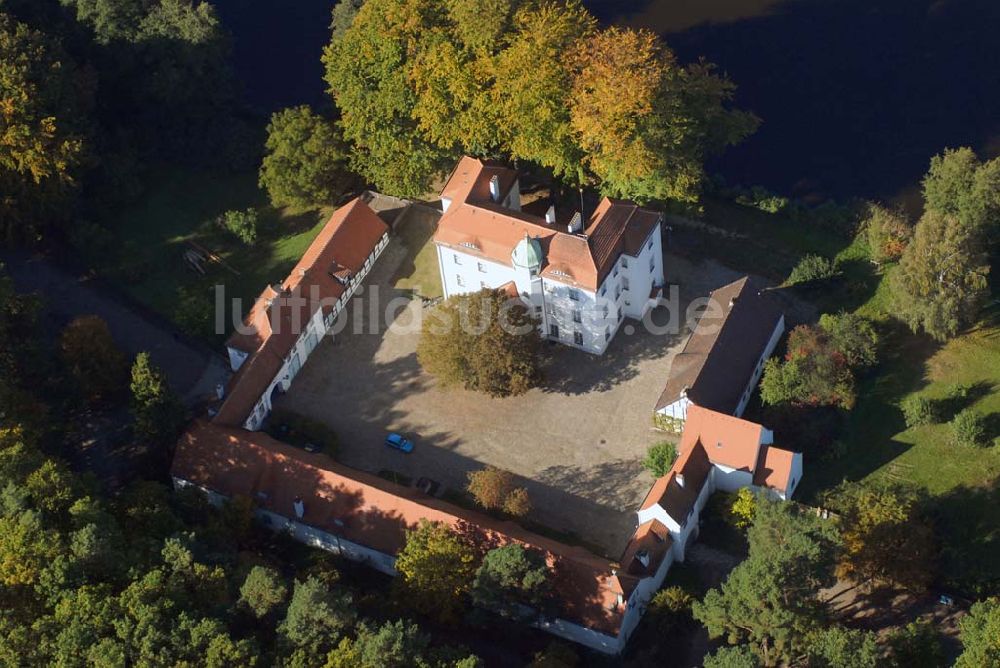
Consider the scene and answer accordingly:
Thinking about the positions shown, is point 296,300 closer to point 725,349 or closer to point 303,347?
point 303,347

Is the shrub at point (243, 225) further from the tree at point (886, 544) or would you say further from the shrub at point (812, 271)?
the tree at point (886, 544)

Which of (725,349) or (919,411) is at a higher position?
(919,411)

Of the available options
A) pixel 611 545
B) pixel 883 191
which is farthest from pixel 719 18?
pixel 611 545

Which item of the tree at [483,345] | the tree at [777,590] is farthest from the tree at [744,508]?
the tree at [483,345]

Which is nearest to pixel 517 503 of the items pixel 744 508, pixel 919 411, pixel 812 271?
pixel 744 508

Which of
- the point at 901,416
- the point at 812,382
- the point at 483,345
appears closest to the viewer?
the point at 812,382

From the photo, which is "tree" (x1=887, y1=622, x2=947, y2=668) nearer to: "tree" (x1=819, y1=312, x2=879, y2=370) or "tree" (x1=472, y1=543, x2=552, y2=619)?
"tree" (x1=472, y1=543, x2=552, y2=619)
